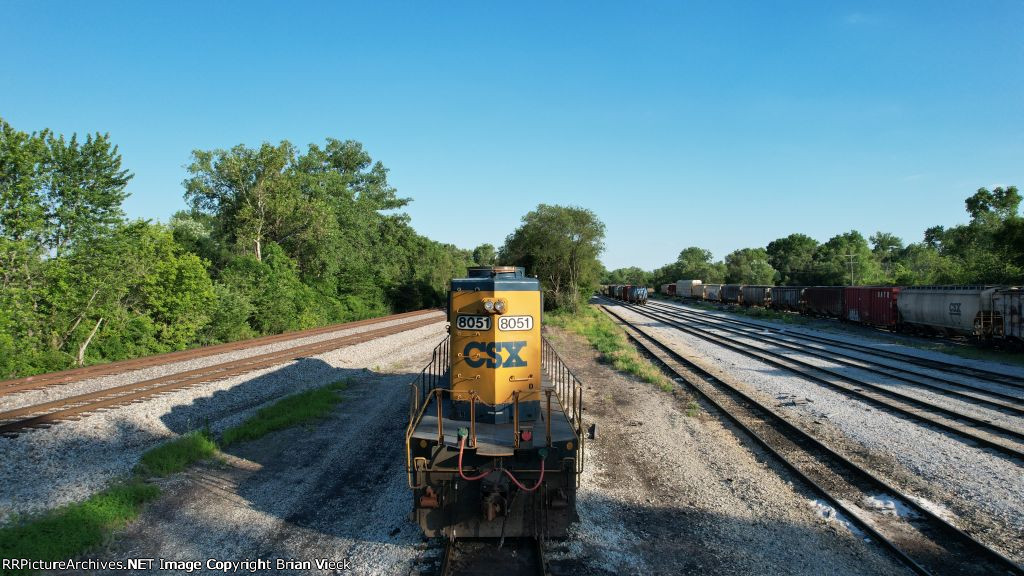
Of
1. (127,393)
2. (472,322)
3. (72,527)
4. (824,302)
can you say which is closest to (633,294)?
(824,302)

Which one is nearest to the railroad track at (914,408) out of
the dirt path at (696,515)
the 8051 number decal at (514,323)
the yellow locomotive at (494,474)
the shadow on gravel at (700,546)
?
the dirt path at (696,515)

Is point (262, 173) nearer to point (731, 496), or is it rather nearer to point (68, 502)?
point (68, 502)

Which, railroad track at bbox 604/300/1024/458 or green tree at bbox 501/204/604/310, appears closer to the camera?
railroad track at bbox 604/300/1024/458

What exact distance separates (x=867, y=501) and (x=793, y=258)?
4161 inches

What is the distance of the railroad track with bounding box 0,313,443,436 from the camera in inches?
417

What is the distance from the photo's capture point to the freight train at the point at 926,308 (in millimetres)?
22688

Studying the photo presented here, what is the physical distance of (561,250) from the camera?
45.4 m

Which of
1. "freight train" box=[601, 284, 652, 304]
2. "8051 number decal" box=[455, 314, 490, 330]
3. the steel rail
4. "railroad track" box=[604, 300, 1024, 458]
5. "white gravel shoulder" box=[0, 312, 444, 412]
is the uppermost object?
"8051 number decal" box=[455, 314, 490, 330]

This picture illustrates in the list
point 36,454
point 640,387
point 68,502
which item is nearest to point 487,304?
Answer: point 68,502

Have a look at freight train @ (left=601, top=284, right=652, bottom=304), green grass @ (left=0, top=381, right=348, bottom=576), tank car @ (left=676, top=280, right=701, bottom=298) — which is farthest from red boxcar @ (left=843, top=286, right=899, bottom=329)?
tank car @ (left=676, top=280, right=701, bottom=298)

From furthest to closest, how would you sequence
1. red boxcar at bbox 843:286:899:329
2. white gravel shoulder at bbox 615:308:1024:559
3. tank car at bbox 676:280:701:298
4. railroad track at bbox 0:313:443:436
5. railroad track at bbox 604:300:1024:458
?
tank car at bbox 676:280:701:298, red boxcar at bbox 843:286:899:329, railroad track at bbox 604:300:1024:458, railroad track at bbox 0:313:443:436, white gravel shoulder at bbox 615:308:1024:559

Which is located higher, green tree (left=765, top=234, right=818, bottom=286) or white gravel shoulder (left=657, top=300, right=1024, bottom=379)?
green tree (left=765, top=234, right=818, bottom=286)

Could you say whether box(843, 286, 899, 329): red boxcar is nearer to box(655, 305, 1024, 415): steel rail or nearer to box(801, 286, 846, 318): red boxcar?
box(801, 286, 846, 318): red boxcar

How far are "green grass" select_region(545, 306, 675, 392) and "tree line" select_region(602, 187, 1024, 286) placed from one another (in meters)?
13.9
